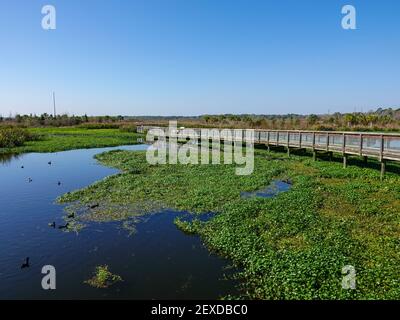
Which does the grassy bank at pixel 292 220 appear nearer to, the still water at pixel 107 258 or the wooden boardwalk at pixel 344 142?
the still water at pixel 107 258

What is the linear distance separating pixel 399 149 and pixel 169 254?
1548 cm

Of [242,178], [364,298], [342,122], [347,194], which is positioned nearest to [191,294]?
[364,298]

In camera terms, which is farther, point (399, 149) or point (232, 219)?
point (399, 149)

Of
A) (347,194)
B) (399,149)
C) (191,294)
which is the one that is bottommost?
(191,294)

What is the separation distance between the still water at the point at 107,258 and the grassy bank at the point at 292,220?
893 millimetres

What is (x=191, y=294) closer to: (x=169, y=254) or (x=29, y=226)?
(x=169, y=254)

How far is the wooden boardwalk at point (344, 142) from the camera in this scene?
63.5 feet

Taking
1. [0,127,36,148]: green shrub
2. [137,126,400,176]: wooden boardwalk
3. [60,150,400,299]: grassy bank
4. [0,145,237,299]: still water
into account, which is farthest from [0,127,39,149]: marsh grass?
[137,126,400,176]: wooden boardwalk

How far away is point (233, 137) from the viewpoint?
4056 cm

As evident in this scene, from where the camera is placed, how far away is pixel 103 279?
9.14 metres

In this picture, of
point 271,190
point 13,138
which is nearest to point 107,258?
point 271,190

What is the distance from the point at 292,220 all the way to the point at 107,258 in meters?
7.22

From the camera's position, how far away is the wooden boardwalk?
1936 centimetres

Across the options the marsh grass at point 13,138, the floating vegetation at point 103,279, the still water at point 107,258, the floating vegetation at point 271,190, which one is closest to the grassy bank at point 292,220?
the floating vegetation at point 271,190
